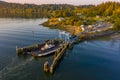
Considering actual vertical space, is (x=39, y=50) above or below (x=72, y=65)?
above

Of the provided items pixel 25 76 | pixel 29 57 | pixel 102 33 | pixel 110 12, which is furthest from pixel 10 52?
pixel 110 12

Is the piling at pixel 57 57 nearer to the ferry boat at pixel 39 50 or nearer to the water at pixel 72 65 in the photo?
the water at pixel 72 65

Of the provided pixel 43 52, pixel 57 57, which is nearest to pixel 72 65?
pixel 57 57

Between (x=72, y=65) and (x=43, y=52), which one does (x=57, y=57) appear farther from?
(x=43, y=52)

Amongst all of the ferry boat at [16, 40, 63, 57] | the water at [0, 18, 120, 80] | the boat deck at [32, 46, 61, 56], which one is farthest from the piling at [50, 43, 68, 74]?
the boat deck at [32, 46, 61, 56]

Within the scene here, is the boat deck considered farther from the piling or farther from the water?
the piling

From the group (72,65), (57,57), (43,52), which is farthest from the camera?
(43,52)

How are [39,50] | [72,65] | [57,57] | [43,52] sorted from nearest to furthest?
[72,65] → [57,57] → [43,52] → [39,50]

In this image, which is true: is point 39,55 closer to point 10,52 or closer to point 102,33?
point 10,52

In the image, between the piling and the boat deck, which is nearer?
the piling

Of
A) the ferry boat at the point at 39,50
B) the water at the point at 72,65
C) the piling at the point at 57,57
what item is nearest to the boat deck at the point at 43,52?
the ferry boat at the point at 39,50

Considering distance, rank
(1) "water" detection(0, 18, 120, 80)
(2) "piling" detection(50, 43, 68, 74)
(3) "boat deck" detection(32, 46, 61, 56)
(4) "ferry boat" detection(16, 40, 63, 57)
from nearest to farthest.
A: (1) "water" detection(0, 18, 120, 80) < (2) "piling" detection(50, 43, 68, 74) < (3) "boat deck" detection(32, 46, 61, 56) < (4) "ferry boat" detection(16, 40, 63, 57)
